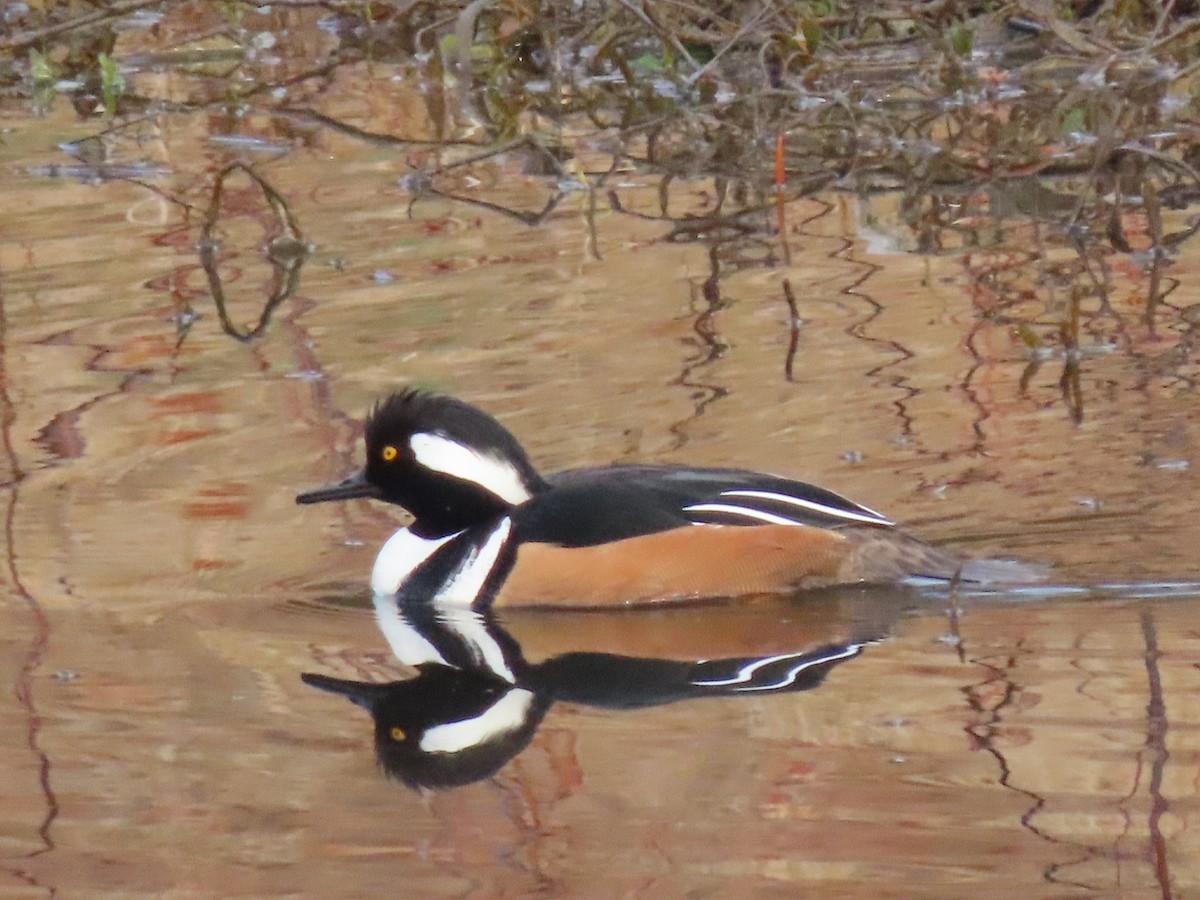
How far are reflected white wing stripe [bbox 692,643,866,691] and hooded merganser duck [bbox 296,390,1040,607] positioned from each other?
622mm

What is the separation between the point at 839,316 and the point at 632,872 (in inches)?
182

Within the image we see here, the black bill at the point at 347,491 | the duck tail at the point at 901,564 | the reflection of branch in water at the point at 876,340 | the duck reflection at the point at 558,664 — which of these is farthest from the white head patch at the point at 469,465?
the reflection of branch in water at the point at 876,340

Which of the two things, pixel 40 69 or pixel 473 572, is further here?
pixel 40 69

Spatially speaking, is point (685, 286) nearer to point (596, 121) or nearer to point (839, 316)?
point (839, 316)

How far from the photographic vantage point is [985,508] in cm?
701

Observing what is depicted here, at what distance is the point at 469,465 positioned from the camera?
661cm

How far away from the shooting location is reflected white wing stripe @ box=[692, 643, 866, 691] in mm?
5512

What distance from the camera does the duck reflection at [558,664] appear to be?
17.3ft

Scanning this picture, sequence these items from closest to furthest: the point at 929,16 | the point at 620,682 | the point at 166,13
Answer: the point at 620,682 < the point at 929,16 < the point at 166,13

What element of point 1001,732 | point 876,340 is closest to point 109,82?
point 876,340

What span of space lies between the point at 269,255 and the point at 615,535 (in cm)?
415

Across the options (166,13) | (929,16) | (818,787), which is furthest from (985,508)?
(166,13)

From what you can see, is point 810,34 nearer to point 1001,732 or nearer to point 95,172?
point 95,172

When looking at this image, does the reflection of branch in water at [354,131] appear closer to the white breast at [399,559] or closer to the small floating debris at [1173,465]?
the white breast at [399,559]
